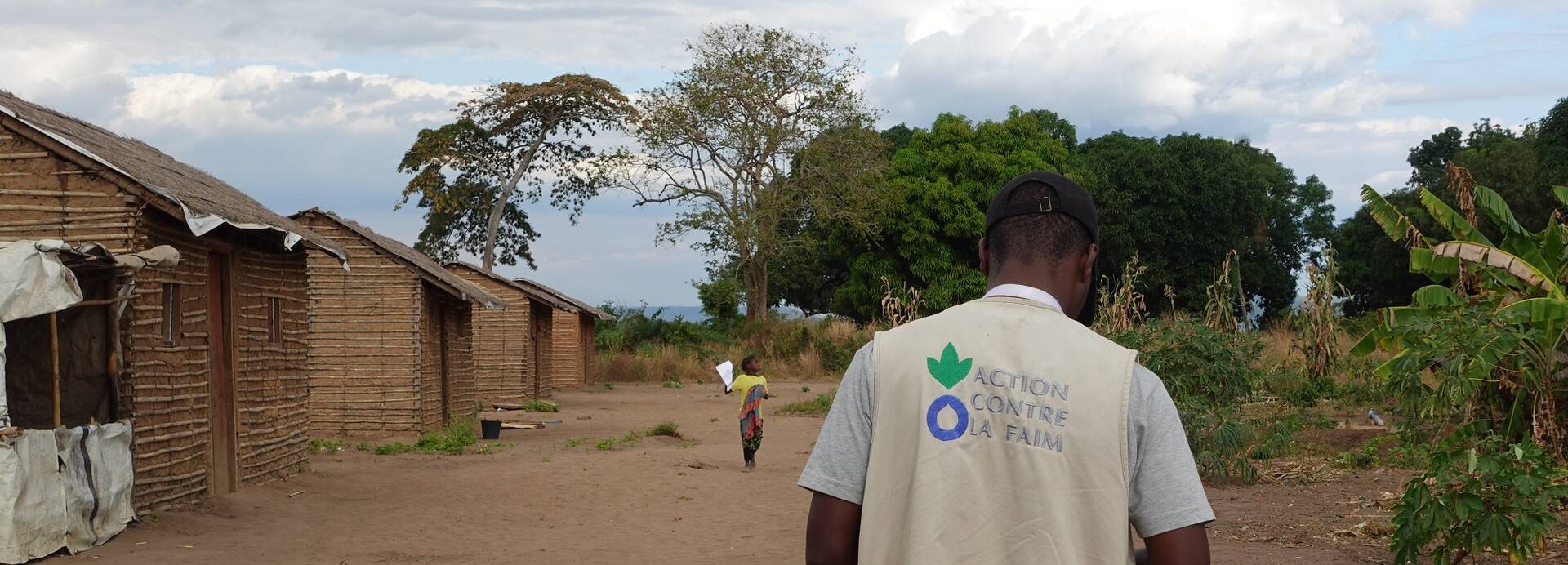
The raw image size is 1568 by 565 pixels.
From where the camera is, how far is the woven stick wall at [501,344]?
1108 inches

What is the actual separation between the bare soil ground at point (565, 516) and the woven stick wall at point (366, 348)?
1.70 m

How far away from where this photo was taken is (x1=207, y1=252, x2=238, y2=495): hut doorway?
11867 millimetres

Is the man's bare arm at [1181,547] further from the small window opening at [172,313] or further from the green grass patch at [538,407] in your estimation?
the green grass patch at [538,407]

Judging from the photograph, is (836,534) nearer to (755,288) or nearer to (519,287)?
(519,287)

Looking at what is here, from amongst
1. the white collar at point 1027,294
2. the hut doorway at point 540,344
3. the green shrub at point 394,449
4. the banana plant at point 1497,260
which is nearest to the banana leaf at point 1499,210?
the banana plant at point 1497,260

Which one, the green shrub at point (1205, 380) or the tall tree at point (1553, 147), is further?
the tall tree at point (1553, 147)

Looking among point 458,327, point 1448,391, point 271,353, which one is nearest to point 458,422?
point 458,327

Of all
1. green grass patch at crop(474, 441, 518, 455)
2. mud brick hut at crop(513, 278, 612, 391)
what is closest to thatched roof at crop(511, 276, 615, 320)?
mud brick hut at crop(513, 278, 612, 391)

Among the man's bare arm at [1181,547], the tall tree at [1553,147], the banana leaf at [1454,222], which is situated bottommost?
the man's bare arm at [1181,547]

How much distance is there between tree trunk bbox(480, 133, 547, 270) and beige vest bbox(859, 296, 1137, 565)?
127ft

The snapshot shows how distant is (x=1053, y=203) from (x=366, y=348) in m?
17.5

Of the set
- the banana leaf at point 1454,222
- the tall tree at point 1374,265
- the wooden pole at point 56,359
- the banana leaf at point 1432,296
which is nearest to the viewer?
the wooden pole at point 56,359

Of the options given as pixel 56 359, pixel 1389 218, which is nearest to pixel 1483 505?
pixel 1389 218

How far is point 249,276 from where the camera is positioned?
12648mm
